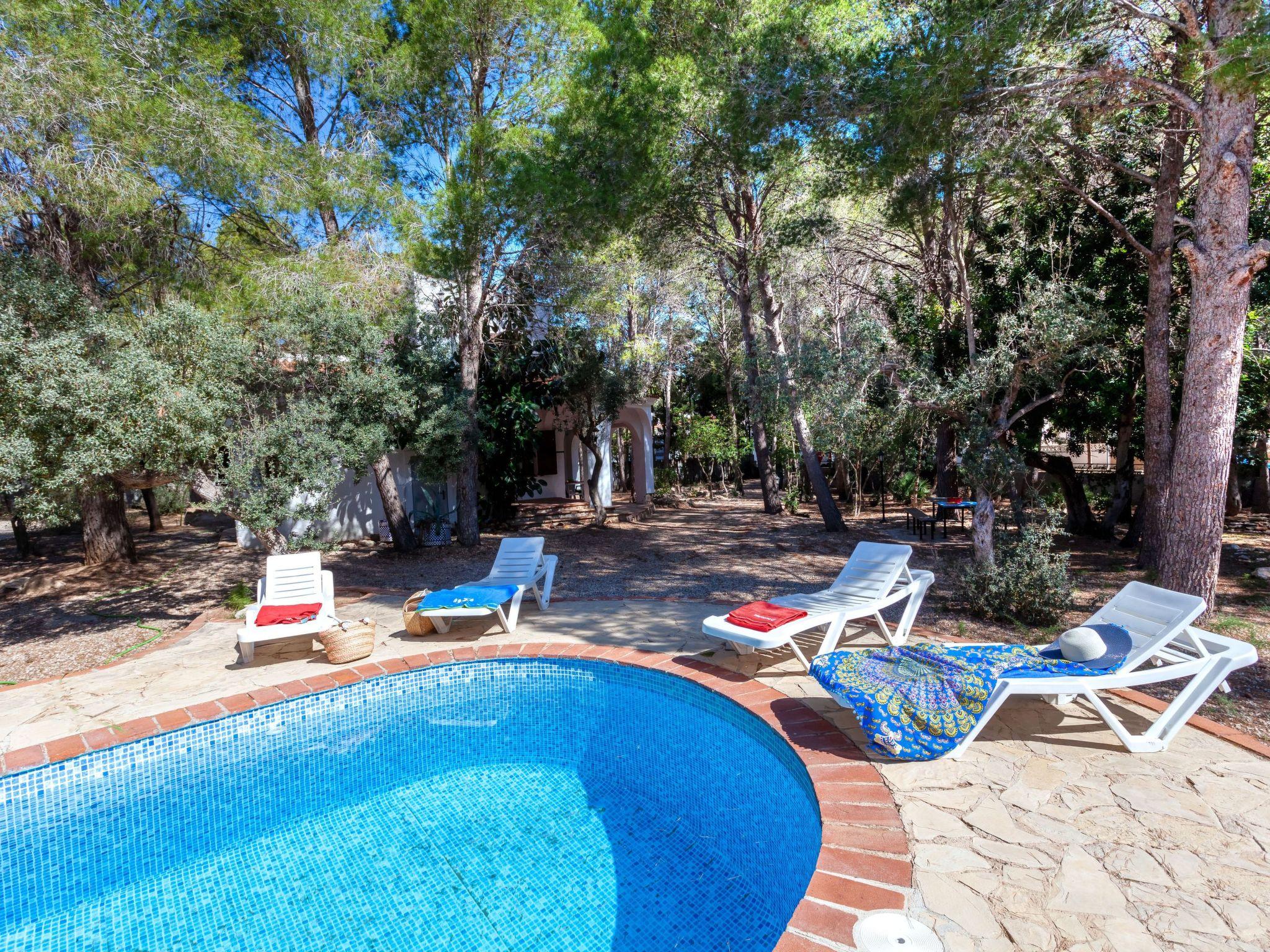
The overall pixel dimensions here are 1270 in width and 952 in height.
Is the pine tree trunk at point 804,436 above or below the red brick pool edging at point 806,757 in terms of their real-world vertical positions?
above

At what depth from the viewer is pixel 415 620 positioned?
6.42 metres

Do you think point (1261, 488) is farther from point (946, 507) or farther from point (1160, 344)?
point (1160, 344)

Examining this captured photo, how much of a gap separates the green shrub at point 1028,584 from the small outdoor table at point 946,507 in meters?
4.22

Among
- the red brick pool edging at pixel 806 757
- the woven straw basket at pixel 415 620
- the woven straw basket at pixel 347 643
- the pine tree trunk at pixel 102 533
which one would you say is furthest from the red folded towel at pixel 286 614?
the pine tree trunk at pixel 102 533

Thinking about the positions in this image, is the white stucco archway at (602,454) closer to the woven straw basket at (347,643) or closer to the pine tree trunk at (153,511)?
A: the pine tree trunk at (153,511)

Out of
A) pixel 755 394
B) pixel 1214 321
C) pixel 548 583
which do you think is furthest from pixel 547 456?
pixel 1214 321

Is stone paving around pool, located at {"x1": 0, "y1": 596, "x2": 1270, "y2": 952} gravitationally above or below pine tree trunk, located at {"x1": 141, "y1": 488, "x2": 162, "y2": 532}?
below

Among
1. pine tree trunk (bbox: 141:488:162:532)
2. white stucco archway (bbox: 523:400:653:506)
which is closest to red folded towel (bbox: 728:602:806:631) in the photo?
white stucco archway (bbox: 523:400:653:506)

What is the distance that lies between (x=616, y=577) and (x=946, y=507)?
20.6ft

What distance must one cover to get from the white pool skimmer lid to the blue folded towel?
14.2ft

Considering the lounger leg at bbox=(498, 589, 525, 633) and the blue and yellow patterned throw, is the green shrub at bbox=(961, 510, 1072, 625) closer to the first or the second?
the blue and yellow patterned throw

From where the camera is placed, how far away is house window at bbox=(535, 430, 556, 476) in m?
20.2

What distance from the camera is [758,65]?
332 inches

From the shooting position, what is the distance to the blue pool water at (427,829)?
11.1ft
